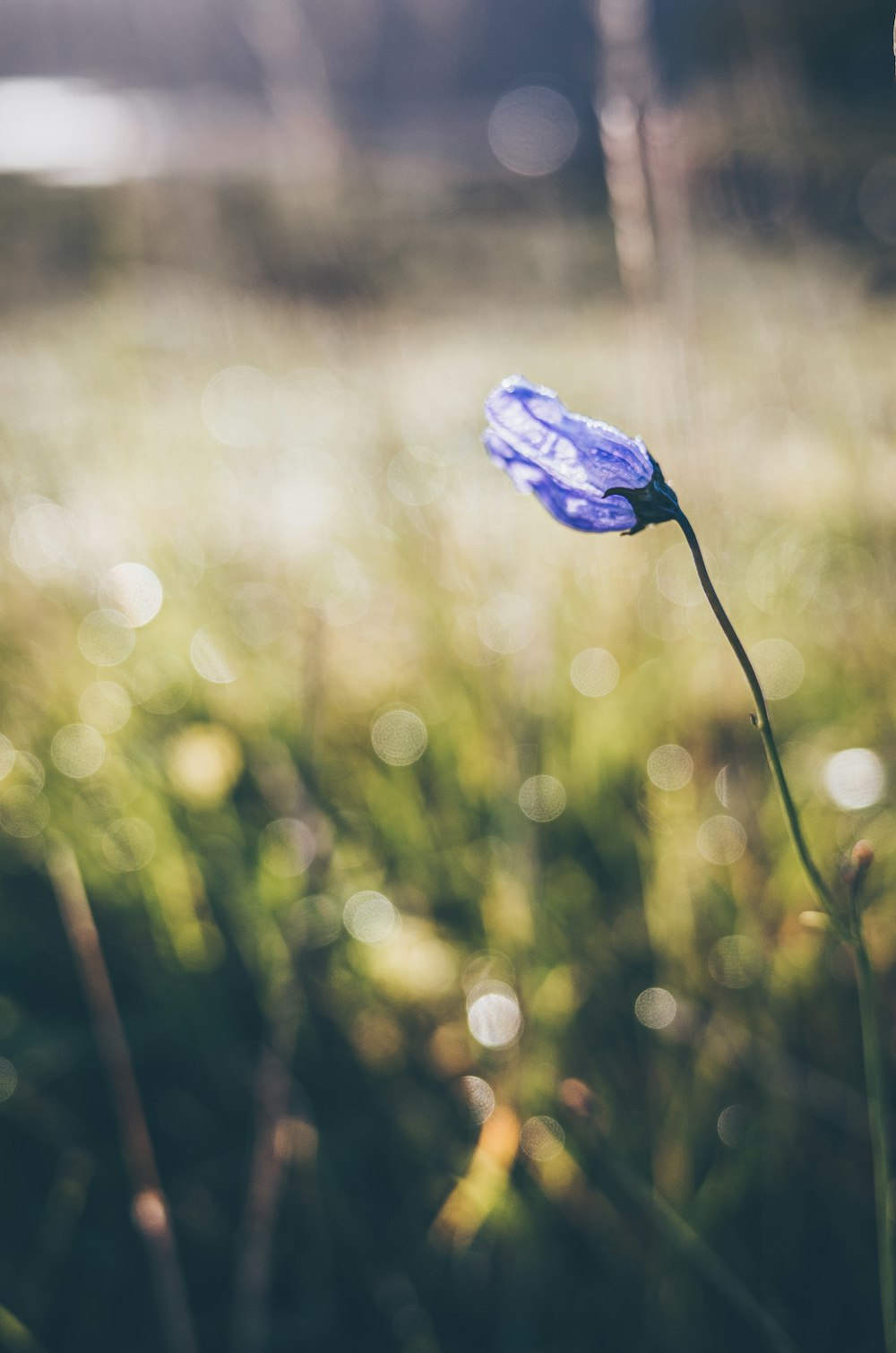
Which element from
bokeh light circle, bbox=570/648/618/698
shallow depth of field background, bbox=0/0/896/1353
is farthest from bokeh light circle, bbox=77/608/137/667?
bokeh light circle, bbox=570/648/618/698

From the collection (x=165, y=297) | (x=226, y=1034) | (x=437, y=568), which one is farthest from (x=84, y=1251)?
(x=165, y=297)

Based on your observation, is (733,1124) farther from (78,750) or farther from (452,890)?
(78,750)

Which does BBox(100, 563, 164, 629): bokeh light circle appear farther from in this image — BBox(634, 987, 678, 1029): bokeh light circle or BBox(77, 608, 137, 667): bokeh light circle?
BBox(634, 987, 678, 1029): bokeh light circle

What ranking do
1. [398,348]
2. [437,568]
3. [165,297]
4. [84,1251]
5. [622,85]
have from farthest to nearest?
[165,297] < [437,568] < [398,348] < [622,85] < [84,1251]

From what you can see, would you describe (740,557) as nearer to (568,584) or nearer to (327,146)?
(568,584)

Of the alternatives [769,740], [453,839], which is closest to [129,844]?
[453,839]

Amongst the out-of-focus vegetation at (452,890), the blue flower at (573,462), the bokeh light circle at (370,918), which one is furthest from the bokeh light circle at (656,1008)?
the blue flower at (573,462)

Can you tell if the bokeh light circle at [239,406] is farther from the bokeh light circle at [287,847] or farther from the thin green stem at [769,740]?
the thin green stem at [769,740]
